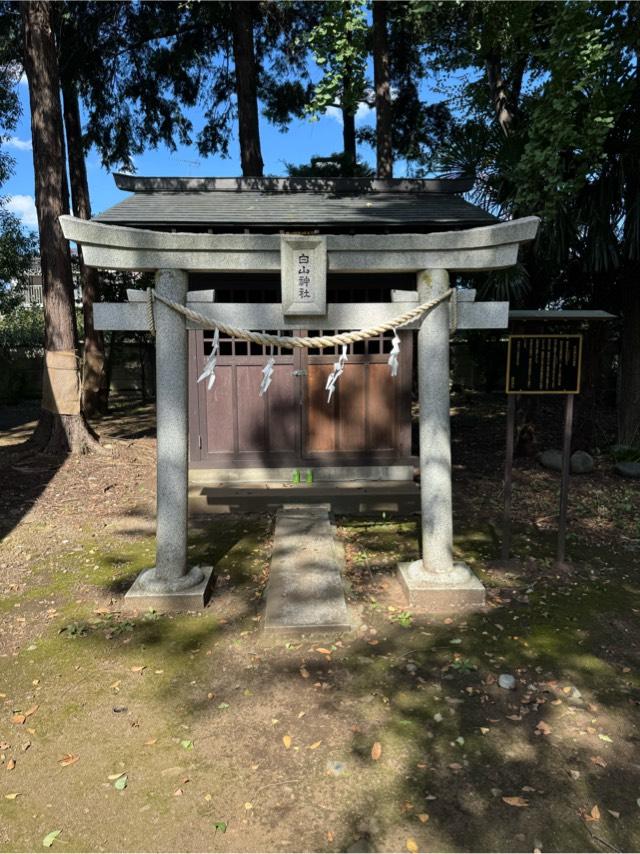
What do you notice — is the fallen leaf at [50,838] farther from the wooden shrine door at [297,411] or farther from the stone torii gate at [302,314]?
the wooden shrine door at [297,411]

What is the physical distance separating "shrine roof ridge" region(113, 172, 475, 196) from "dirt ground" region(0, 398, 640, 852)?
6.12m

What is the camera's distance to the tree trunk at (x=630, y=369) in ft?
30.2

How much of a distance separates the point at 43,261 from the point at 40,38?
3377 millimetres

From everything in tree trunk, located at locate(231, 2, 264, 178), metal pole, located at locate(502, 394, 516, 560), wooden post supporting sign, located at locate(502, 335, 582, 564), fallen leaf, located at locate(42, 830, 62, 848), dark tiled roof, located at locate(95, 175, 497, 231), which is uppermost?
tree trunk, located at locate(231, 2, 264, 178)

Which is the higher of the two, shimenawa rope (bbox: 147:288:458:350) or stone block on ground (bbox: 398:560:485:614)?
shimenawa rope (bbox: 147:288:458:350)

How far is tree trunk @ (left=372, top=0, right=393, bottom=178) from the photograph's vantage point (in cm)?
1288

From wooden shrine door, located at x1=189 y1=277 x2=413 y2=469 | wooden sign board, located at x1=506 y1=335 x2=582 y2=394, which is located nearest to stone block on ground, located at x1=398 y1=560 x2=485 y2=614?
wooden sign board, located at x1=506 y1=335 x2=582 y2=394

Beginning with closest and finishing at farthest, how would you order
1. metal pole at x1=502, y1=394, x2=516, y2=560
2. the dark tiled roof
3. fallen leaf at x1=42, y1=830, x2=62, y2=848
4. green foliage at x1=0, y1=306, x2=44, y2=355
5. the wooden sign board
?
fallen leaf at x1=42, y1=830, x2=62, y2=848
the wooden sign board
metal pole at x1=502, y1=394, x2=516, y2=560
the dark tiled roof
green foliage at x1=0, y1=306, x2=44, y2=355

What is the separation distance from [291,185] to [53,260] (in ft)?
13.6

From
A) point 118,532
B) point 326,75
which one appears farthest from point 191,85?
point 118,532

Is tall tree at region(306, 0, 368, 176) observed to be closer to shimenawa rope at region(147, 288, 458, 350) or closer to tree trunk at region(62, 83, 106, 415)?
shimenawa rope at region(147, 288, 458, 350)

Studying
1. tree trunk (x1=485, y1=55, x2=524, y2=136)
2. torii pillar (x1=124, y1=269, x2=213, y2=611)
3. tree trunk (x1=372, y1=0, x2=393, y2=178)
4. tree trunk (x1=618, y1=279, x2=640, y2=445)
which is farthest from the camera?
tree trunk (x1=372, y1=0, x2=393, y2=178)

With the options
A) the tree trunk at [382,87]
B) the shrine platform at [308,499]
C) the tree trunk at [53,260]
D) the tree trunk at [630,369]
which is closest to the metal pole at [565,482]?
the shrine platform at [308,499]

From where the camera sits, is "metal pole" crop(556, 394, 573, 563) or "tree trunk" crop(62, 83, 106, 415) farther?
"tree trunk" crop(62, 83, 106, 415)
